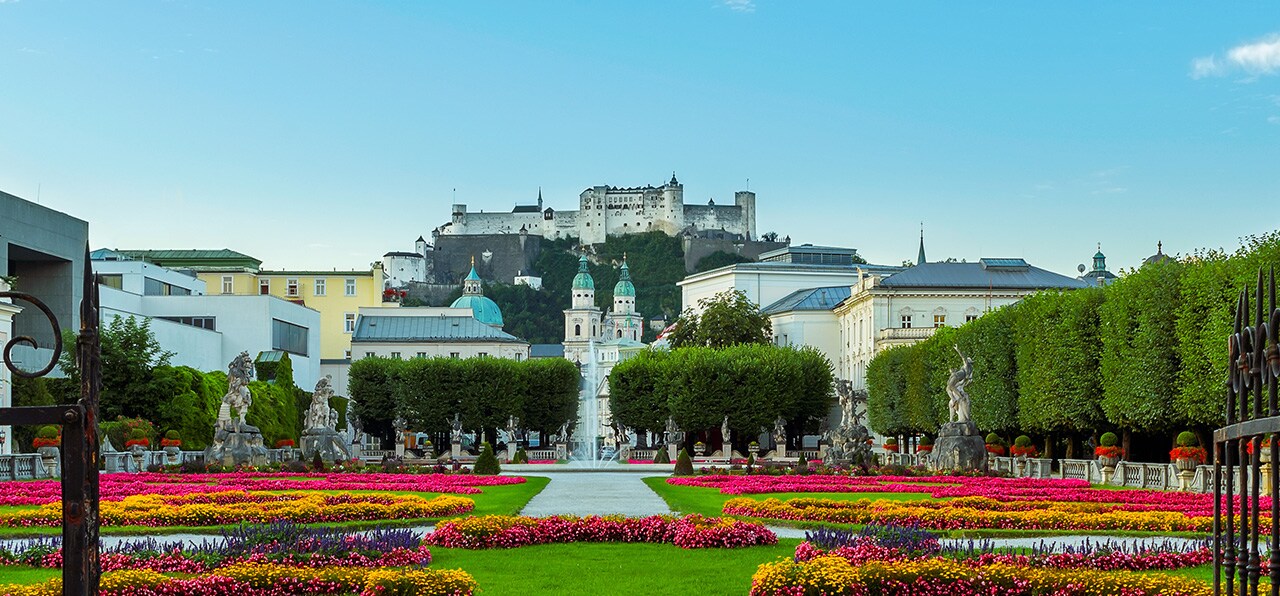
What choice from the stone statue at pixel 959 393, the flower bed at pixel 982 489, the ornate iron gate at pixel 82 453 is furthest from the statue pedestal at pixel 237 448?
the ornate iron gate at pixel 82 453

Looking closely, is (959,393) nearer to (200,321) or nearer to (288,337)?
(200,321)

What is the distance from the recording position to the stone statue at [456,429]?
272 feet

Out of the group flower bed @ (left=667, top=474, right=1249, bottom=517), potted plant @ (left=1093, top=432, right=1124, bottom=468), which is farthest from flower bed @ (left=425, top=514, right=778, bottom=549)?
potted plant @ (left=1093, top=432, right=1124, bottom=468)

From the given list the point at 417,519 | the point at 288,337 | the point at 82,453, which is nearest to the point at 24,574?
the point at 417,519

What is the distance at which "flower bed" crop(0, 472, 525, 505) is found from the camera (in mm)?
32031

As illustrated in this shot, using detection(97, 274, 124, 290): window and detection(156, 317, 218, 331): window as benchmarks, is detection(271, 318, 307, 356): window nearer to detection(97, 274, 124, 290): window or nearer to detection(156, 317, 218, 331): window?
detection(156, 317, 218, 331): window

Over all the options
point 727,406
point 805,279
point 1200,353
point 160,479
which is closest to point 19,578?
point 160,479

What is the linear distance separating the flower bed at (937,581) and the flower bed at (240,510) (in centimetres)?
1121

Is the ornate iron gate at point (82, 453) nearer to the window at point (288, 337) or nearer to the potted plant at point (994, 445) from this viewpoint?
the potted plant at point (994, 445)

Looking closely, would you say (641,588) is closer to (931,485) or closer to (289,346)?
(931,485)

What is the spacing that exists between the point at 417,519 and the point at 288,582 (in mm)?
11123

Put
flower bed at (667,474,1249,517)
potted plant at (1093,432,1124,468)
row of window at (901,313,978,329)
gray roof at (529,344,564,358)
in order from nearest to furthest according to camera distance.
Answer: flower bed at (667,474,1249,517), potted plant at (1093,432,1124,468), row of window at (901,313,978,329), gray roof at (529,344,564,358)

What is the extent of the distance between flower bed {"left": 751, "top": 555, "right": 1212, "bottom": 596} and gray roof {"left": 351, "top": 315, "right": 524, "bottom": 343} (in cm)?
10862

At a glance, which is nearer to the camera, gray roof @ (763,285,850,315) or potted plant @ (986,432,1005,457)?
potted plant @ (986,432,1005,457)
